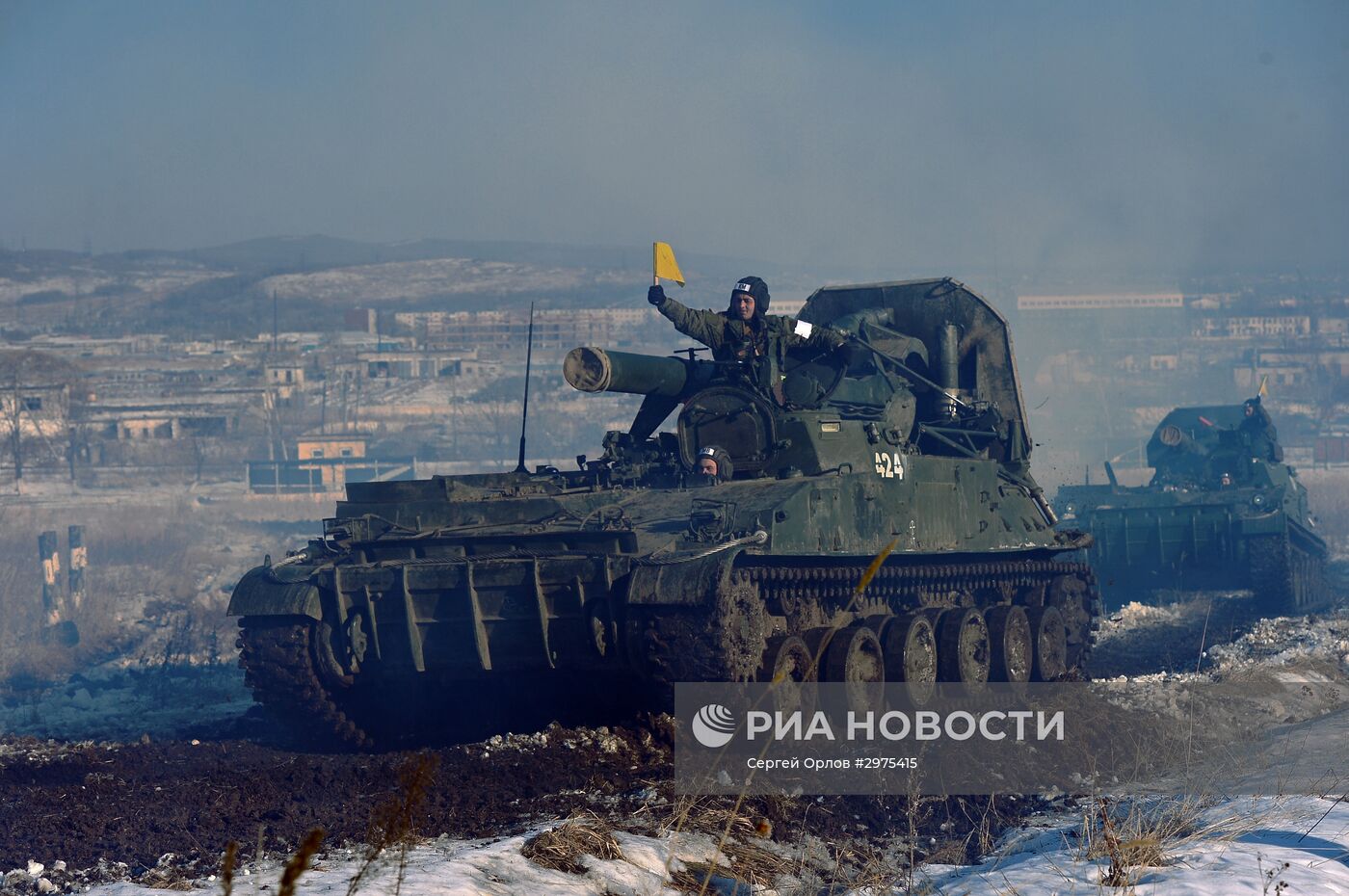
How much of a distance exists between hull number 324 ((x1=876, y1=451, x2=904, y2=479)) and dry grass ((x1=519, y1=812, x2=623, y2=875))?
6.46 m

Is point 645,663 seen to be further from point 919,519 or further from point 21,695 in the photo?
point 21,695

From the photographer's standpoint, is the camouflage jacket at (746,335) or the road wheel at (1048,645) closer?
the camouflage jacket at (746,335)

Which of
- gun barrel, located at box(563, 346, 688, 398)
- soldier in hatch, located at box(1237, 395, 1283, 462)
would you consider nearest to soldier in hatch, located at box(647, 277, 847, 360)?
gun barrel, located at box(563, 346, 688, 398)

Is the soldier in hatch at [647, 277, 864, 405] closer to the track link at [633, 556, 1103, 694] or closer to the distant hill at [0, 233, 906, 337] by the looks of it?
the track link at [633, 556, 1103, 694]

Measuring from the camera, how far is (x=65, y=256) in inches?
6009

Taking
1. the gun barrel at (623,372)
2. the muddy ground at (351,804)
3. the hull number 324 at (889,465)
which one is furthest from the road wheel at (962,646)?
the muddy ground at (351,804)

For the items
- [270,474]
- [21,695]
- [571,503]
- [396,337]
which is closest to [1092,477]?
[270,474]

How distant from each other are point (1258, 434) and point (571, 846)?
26645 millimetres

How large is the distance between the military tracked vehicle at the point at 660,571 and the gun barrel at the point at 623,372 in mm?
24

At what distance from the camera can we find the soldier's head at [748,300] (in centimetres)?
1642

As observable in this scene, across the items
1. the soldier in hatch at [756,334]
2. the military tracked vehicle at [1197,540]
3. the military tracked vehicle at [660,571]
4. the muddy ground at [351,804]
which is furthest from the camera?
the military tracked vehicle at [1197,540]

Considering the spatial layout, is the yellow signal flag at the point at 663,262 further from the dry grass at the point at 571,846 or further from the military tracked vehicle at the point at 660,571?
the dry grass at the point at 571,846

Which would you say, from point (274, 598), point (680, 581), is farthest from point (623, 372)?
point (274, 598)

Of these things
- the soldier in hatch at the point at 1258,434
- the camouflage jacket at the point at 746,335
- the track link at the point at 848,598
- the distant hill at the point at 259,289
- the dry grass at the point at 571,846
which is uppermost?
the distant hill at the point at 259,289
